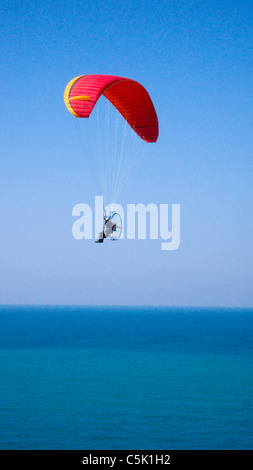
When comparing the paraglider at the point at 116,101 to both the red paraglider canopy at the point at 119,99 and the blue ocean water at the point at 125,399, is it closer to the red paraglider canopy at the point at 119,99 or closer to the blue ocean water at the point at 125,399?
the red paraglider canopy at the point at 119,99

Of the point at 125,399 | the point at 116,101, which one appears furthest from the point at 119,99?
the point at 125,399

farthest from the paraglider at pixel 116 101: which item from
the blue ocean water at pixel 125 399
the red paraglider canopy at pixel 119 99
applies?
the blue ocean water at pixel 125 399

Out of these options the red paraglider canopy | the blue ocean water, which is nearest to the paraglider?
the red paraglider canopy

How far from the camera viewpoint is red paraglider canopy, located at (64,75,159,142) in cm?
1750

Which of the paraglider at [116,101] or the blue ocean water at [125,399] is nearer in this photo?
the paraglider at [116,101]

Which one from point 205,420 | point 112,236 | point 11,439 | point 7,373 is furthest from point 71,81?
point 7,373

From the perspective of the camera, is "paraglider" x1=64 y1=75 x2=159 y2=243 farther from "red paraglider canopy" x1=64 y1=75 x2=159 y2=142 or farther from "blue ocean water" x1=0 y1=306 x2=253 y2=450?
"blue ocean water" x1=0 y1=306 x2=253 y2=450

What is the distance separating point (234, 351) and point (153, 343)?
13161 mm

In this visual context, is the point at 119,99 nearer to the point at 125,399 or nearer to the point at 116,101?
the point at 116,101

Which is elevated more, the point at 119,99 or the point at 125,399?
the point at 119,99

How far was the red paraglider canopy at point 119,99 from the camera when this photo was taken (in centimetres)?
1750

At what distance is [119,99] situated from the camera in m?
21.5

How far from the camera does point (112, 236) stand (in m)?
17.2

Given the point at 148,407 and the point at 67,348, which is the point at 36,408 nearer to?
the point at 148,407
